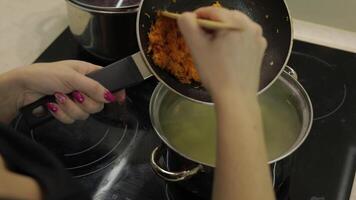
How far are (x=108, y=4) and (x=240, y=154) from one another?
435mm

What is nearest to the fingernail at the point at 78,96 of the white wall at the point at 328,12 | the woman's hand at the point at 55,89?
the woman's hand at the point at 55,89

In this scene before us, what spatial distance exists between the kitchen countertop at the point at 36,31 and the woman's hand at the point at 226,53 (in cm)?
54

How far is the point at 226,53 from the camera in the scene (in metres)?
0.43

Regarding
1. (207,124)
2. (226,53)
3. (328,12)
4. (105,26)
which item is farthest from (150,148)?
(328,12)

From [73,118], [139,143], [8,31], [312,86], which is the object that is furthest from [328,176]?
[8,31]

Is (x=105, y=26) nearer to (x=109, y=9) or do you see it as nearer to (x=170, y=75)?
(x=109, y=9)

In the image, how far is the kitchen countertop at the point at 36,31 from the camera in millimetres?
891

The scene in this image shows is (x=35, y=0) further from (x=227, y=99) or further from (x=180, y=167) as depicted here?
(x=227, y=99)

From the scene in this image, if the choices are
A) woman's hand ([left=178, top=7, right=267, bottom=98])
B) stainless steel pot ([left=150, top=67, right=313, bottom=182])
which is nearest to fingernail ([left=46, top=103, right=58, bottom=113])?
stainless steel pot ([left=150, top=67, right=313, bottom=182])

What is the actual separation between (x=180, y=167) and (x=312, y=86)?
367mm

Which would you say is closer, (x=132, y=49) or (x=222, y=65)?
(x=222, y=65)

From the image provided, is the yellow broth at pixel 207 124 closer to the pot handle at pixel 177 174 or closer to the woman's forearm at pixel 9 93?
the pot handle at pixel 177 174

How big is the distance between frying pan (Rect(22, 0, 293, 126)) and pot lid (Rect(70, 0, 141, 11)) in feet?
0.39

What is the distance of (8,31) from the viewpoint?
3.05 feet
